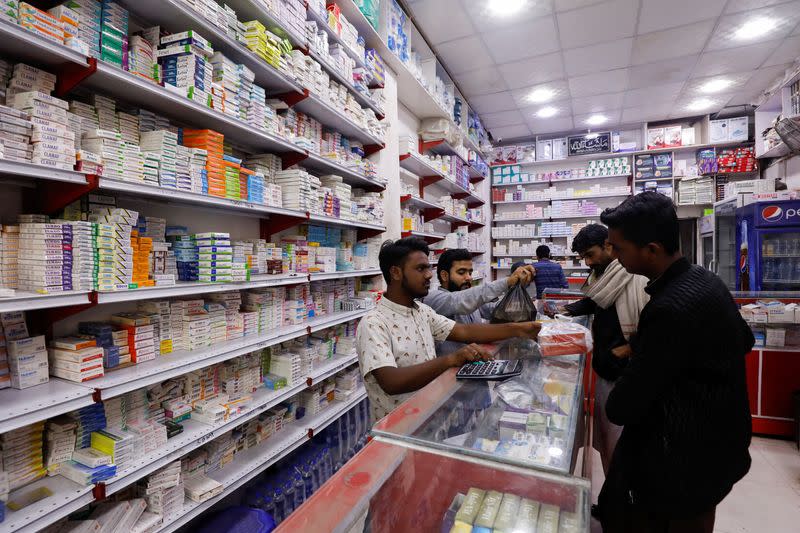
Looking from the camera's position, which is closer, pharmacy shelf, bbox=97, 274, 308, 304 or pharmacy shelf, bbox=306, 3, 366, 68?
pharmacy shelf, bbox=97, 274, 308, 304

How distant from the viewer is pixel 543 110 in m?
7.91

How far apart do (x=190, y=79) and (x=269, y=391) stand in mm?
1951

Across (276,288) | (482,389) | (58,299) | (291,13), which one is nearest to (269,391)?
(276,288)

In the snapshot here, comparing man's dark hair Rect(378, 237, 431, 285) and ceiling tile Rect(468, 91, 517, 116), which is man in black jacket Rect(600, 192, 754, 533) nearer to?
man's dark hair Rect(378, 237, 431, 285)

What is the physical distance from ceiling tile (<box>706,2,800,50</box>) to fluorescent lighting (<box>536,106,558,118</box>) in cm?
262

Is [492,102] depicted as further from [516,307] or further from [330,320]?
[516,307]

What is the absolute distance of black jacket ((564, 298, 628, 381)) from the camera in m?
2.27

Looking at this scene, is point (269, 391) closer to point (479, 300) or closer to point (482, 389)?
point (479, 300)

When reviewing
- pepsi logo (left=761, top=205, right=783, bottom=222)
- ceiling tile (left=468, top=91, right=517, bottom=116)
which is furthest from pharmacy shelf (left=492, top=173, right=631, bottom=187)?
pepsi logo (left=761, top=205, right=783, bottom=222)

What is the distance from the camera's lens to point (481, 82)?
6.64 m

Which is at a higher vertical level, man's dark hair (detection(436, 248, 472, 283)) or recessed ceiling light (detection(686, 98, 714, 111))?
recessed ceiling light (detection(686, 98, 714, 111))

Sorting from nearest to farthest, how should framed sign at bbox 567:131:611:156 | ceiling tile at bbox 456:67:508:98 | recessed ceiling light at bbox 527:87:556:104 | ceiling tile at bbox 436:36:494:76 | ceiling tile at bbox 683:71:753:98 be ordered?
ceiling tile at bbox 436:36:494:76 → ceiling tile at bbox 456:67:508:98 → ceiling tile at bbox 683:71:753:98 → recessed ceiling light at bbox 527:87:556:104 → framed sign at bbox 567:131:611:156

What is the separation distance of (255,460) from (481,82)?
6.38 metres

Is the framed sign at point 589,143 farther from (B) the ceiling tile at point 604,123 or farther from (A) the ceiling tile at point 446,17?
(A) the ceiling tile at point 446,17
